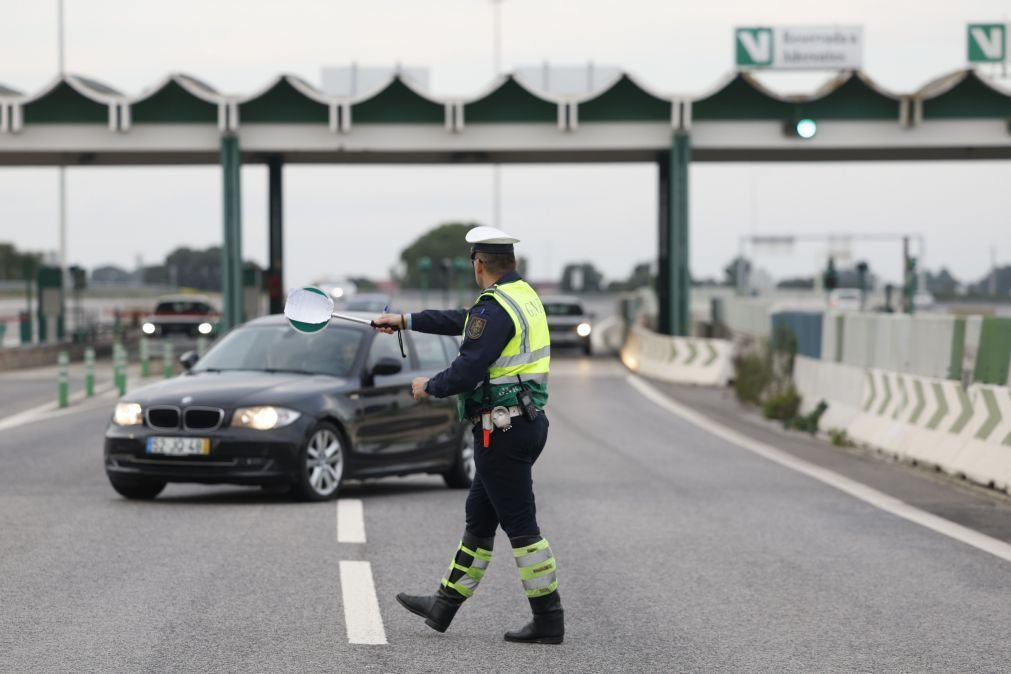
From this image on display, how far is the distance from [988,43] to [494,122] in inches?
512

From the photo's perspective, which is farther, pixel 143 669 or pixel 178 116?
pixel 178 116

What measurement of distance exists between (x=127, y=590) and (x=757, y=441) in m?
14.2

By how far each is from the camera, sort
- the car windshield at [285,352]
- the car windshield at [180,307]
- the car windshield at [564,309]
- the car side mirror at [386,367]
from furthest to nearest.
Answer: the car windshield at [564,309]
the car windshield at [180,307]
the car windshield at [285,352]
the car side mirror at [386,367]

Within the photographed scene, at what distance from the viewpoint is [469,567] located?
7512mm

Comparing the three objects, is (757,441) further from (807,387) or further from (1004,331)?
(1004,331)

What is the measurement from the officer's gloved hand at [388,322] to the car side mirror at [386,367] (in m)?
6.27

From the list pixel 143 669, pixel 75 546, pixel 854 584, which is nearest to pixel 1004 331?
pixel 854 584

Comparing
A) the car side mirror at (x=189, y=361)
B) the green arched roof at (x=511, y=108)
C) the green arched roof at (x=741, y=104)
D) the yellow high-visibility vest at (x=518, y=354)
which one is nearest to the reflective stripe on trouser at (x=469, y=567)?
the yellow high-visibility vest at (x=518, y=354)

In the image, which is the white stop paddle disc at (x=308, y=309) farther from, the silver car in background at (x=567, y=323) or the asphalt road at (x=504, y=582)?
the silver car in background at (x=567, y=323)

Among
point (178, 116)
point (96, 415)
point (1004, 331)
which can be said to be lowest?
point (96, 415)

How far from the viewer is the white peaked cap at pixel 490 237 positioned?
7402mm

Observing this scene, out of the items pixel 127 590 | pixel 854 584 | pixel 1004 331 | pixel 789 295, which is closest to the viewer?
pixel 127 590

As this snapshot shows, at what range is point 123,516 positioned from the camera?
481 inches

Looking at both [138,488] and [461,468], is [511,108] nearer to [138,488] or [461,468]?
[461,468]
